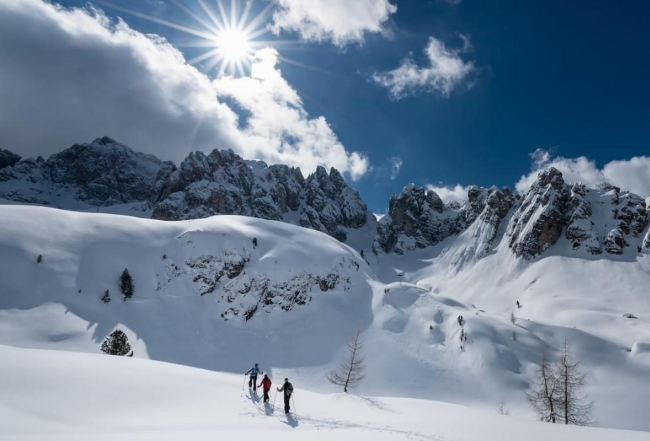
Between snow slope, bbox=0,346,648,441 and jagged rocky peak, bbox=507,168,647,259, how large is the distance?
13870 cm

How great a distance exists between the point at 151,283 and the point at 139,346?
46.9 feet

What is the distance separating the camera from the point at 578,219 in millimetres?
134000

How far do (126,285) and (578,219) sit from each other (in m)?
155

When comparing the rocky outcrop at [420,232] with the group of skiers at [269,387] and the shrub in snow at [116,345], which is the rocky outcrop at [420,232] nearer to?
the shrub in snow at [116,345]

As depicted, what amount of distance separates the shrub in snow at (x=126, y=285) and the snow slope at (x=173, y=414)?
4249 centimetres

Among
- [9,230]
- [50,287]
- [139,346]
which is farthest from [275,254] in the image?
[9,230]

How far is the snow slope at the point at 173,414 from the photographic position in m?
10.5

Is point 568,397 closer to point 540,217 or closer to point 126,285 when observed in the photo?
point 126,285

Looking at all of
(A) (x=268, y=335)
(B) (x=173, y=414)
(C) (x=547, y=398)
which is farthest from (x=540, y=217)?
(B) (x=173, y=414)

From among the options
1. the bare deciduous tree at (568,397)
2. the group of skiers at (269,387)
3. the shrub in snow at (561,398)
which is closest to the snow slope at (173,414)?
the group of skiers at (269,387)

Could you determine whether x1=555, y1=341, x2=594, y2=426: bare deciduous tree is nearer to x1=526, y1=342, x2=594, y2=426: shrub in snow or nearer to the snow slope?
x1=526, y1=342, x2=594, y2=426: shrub in snow

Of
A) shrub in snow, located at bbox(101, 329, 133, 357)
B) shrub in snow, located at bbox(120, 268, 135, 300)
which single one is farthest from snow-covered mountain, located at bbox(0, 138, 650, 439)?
shrub in snow, located at bbox(101, 329, 133, 357)

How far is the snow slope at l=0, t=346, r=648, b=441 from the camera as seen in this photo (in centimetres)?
1050

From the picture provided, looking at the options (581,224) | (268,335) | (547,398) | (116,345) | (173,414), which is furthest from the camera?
(581,224)
